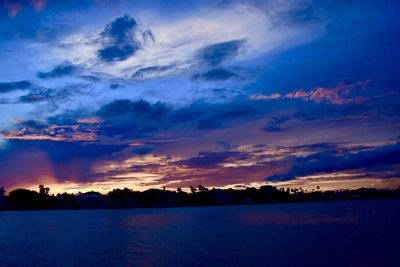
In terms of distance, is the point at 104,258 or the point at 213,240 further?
the point at 213,240

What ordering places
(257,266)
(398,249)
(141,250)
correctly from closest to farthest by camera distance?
(257,266) < (398,249) < (141,250)

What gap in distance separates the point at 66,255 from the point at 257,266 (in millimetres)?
26874

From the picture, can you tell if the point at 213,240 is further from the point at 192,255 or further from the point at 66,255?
the point at 66,255

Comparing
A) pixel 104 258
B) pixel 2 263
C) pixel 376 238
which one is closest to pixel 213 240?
pixel 104 258

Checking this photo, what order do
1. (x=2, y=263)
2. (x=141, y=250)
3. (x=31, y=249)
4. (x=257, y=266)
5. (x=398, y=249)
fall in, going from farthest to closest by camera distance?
(x=31, y=249) < (x=141, y=250) < (x=398, y=249) < (x=2, y=263) < (x=257, y=266)

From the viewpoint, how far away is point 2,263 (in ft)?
172

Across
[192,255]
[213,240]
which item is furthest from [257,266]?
[213,240]

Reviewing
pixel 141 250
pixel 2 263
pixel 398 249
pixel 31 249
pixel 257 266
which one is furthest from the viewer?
pixel 31 249

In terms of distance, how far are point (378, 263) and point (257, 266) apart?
43.2 feet

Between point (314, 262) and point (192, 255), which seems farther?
point (192, 255)

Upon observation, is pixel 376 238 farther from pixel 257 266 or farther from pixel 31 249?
pixel 31 249

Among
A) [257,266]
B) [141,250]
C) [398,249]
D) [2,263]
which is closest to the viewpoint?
[257,266]

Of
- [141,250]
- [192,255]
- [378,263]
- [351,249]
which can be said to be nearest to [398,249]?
[351,249]

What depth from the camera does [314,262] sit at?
4794cm
